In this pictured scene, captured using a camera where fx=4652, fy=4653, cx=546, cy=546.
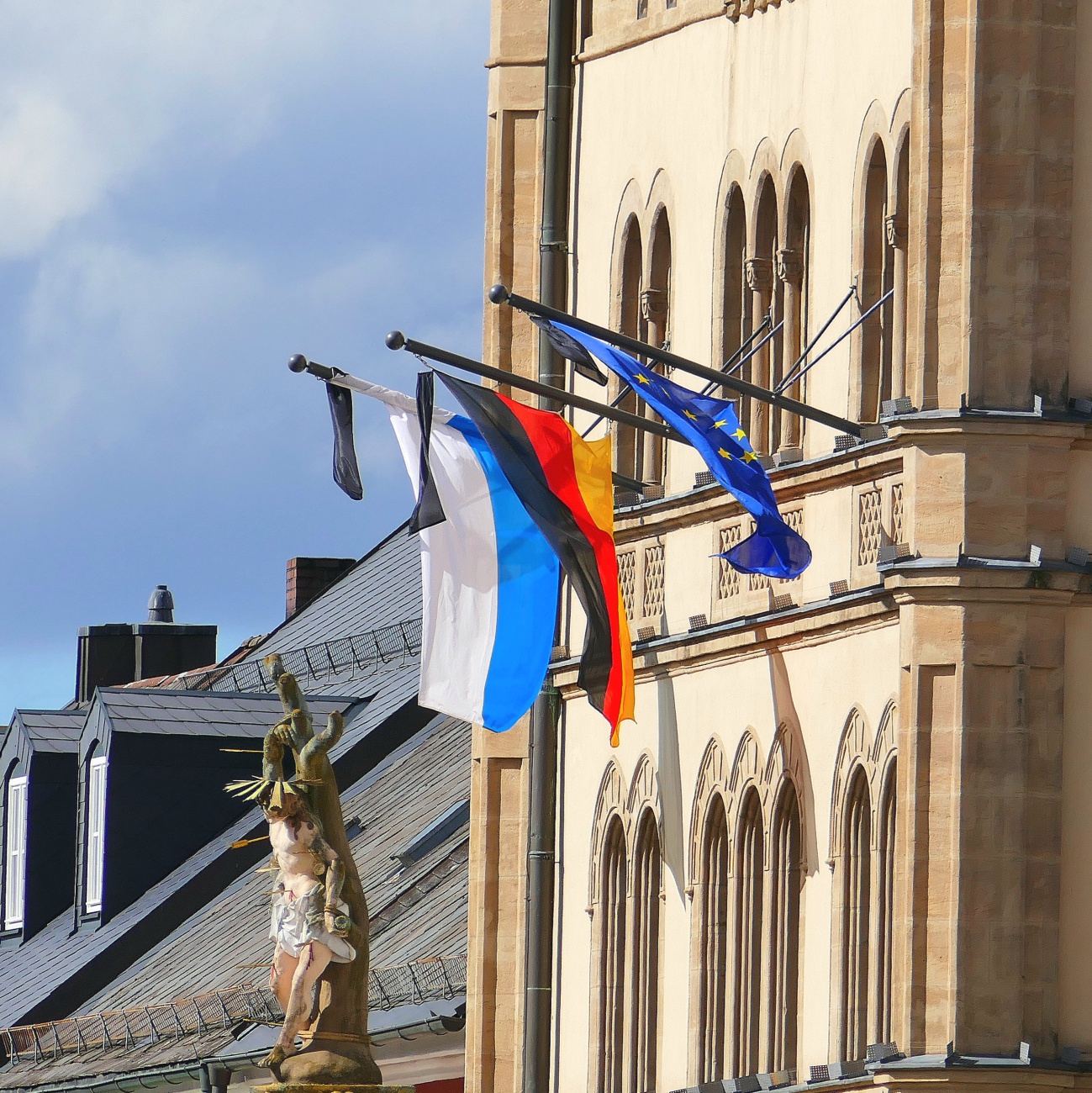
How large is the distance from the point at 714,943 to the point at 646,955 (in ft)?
3.86

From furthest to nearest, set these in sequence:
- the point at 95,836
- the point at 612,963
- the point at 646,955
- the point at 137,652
Answer: the point at 137,652 → the point at 95,836 → the point at 612,963 → the point at 646,955

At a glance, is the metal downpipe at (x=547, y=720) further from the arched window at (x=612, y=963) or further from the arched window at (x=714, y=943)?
the arched window at (x=714, y=943)

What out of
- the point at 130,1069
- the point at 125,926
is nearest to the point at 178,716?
the point at 125,926

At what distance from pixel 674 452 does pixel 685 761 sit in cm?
240

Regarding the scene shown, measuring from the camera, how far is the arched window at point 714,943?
33500 millimetres

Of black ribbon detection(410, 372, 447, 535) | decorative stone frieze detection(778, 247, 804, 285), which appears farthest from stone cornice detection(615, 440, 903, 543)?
black ribbon detection(410, 372, 447, 535)

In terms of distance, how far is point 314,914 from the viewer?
31.8 m

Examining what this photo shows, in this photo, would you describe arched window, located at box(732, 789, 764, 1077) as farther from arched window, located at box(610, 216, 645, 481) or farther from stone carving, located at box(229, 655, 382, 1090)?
arched window, located at box(610, 216, 645, 481)

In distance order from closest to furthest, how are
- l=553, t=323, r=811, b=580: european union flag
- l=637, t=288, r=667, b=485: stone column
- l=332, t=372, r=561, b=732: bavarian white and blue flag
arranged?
l=553, t=323, r=811, b=580: european union flag < l=332, t=372, r=561, b=732: bavarian white and blue flag < l=637, t=288, r=667, b=485: stone column

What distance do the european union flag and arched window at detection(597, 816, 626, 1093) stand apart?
16.9 feet

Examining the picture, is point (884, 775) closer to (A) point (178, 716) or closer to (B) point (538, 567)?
(B) point (538, 567)

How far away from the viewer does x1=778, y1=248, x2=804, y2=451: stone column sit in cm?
3316

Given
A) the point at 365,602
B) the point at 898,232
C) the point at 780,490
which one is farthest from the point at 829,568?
the point at 365,602

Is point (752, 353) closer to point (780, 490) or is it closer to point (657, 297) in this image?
point (780, 490)
